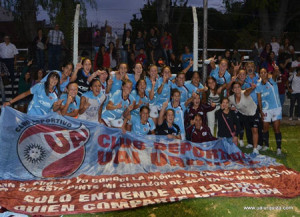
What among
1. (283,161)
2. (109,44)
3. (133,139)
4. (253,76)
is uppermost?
(109,44)

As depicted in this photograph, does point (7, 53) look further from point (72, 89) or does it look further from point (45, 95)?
point (72, 89)

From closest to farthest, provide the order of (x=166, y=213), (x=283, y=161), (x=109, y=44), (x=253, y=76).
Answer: (x=166, y=213) < (x=283, y=161) < (x=253, y=76) < (x=109, y=44)

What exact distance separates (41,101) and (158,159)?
8.31ft

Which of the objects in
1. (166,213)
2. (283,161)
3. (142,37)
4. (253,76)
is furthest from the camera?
(142,37)

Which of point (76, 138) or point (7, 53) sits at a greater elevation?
point (7, 53)

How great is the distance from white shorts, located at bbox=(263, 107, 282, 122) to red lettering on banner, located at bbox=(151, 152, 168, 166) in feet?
10.2

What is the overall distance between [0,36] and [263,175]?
1823 cm

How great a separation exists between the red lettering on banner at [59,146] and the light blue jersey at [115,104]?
1.22m

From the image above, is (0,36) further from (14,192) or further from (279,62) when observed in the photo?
(14,192)

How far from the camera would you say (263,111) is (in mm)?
9766

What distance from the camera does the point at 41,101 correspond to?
7.98m

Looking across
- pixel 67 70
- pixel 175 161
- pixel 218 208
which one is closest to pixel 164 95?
pixel 175 161

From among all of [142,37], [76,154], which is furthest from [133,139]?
[142,37]

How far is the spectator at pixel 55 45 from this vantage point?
1306 centimetres
